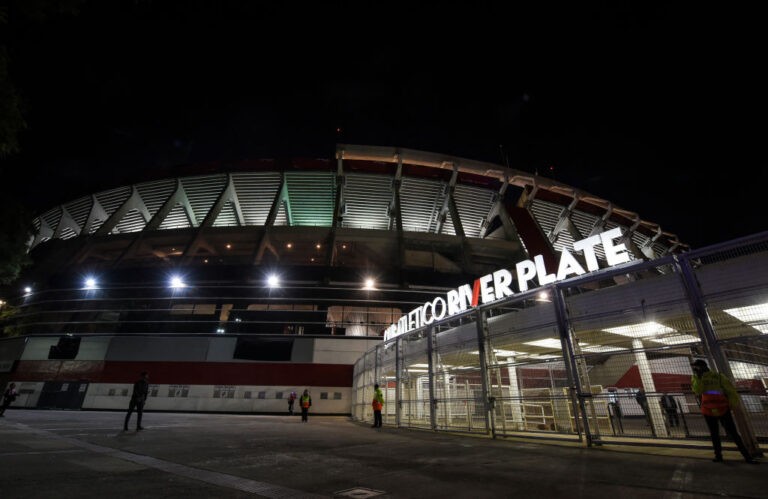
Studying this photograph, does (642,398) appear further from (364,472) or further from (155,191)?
(155,191)

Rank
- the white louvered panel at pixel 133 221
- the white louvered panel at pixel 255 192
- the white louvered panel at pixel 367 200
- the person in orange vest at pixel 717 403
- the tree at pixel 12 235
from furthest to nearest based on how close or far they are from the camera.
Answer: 1. the white louvered panel at pixel 133 221
2. the white louvered panel at pixel 255 192
3. the white louvered panel at pixel 367 200
4. the tree at pixel 12 235
5. the person in orange vest at pixel 717 403

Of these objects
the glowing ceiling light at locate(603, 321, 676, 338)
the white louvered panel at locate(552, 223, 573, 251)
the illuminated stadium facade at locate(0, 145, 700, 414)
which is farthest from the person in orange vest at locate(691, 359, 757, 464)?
the white louvered panel at locate(552, 223, 573, 251)

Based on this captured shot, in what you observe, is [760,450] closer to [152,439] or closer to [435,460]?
[435,460]

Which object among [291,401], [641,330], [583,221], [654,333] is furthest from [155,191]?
[583,221]

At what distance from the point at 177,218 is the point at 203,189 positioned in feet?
21.4

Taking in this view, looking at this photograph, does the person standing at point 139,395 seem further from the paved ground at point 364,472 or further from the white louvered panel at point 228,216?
the white louvered panel at point 228,216

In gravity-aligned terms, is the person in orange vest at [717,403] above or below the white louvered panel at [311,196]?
below

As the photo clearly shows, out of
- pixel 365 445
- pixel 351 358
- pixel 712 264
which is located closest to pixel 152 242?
pixel 351 358

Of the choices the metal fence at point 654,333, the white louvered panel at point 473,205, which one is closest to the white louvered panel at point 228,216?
the white louvered panel at point 473,205

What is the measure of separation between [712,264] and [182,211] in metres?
46.9

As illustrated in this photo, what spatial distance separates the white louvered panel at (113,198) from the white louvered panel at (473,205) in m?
39.7

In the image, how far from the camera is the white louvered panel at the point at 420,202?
1485 inches

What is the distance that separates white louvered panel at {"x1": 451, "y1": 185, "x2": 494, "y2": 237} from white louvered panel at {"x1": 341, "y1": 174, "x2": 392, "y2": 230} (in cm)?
838

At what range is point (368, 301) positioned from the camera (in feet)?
92.8
